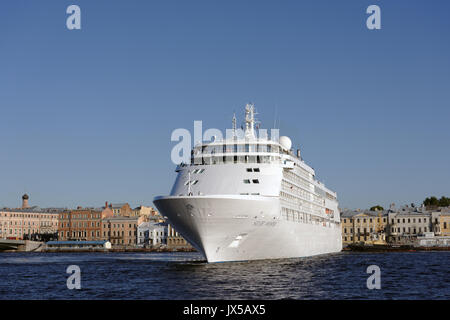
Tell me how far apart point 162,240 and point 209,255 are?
117m

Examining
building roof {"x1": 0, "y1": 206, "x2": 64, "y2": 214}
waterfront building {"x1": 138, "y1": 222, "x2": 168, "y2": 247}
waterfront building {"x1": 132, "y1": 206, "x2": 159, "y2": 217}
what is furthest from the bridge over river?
waterfront building {"x1": 132, "y1": 206, "x2": 159, "y2": 217}

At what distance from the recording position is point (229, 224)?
4425 centimetres

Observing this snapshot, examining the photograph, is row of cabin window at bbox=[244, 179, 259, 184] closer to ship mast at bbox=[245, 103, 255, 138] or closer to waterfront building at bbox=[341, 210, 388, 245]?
ship mast at bbox=[245, 103, 255, 138]

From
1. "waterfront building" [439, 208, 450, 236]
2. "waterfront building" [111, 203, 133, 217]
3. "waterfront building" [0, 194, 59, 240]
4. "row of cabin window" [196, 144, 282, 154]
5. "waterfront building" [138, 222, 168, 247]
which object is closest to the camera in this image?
"row of cabin window" [196, 144, 282, 154]

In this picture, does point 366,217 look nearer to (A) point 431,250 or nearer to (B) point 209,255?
(A) point 431,250

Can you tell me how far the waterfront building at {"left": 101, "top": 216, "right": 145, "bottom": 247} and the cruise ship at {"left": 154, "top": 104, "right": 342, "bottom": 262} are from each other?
11123 centimetres

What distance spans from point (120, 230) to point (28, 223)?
3363 cm

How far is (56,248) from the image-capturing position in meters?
147

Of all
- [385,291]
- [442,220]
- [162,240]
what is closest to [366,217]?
[442,220]

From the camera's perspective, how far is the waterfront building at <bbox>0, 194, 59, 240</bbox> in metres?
174

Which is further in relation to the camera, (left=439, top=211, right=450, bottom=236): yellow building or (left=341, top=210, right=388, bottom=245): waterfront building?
(left=341, top=210, right=388, bottom=245): waterfront building

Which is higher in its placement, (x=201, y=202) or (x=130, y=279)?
(x=201, y=202)

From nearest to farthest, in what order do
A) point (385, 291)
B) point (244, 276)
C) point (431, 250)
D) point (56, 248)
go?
point (385, 291), point (244, 276), point (431, 250), point (56, 248)
